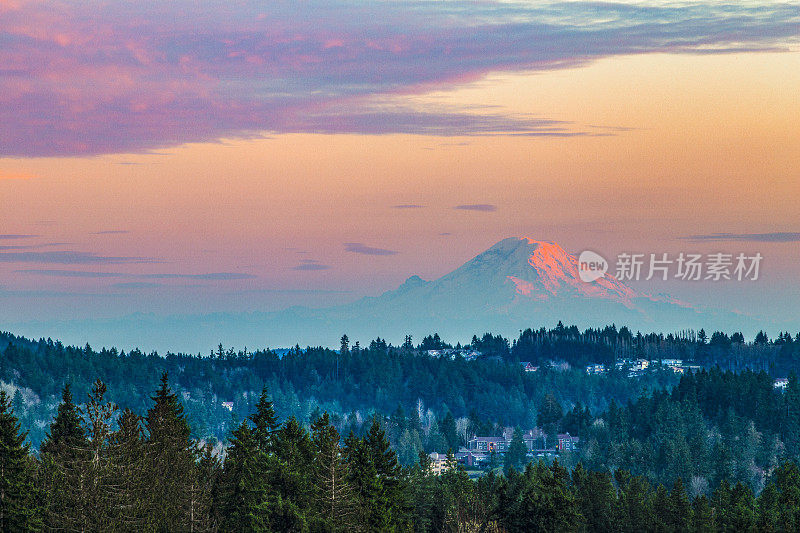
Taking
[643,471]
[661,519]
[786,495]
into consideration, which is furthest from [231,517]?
[643,471]

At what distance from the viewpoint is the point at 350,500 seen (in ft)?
254

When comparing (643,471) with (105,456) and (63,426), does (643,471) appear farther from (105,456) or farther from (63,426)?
(105,456)

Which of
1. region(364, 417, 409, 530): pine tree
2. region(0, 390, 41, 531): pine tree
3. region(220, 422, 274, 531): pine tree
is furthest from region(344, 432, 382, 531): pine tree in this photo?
region(0, 390, 41, 531): pine tree

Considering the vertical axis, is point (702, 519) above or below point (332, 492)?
below

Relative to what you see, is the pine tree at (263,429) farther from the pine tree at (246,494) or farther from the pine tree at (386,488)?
Answer: the pine tree at (386,488)

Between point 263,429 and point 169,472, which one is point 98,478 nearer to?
point 169,472

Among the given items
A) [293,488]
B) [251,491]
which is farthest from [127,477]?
[293,488]

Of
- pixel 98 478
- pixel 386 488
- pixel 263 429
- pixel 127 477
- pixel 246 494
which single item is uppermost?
pixel 263 429

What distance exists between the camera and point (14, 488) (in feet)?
219

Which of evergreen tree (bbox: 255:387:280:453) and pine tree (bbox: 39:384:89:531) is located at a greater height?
evergreen tree (bbox: 255:387:280:453)

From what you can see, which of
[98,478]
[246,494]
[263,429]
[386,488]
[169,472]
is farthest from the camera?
[263,429]

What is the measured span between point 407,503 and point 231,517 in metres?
20.1

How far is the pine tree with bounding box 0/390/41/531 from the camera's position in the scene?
6612 cm

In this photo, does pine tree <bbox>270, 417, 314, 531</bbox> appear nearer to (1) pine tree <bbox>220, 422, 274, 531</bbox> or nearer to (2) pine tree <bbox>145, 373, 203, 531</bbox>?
(1) pine tree <bbox>220, 422, 274, 531</bbox>
